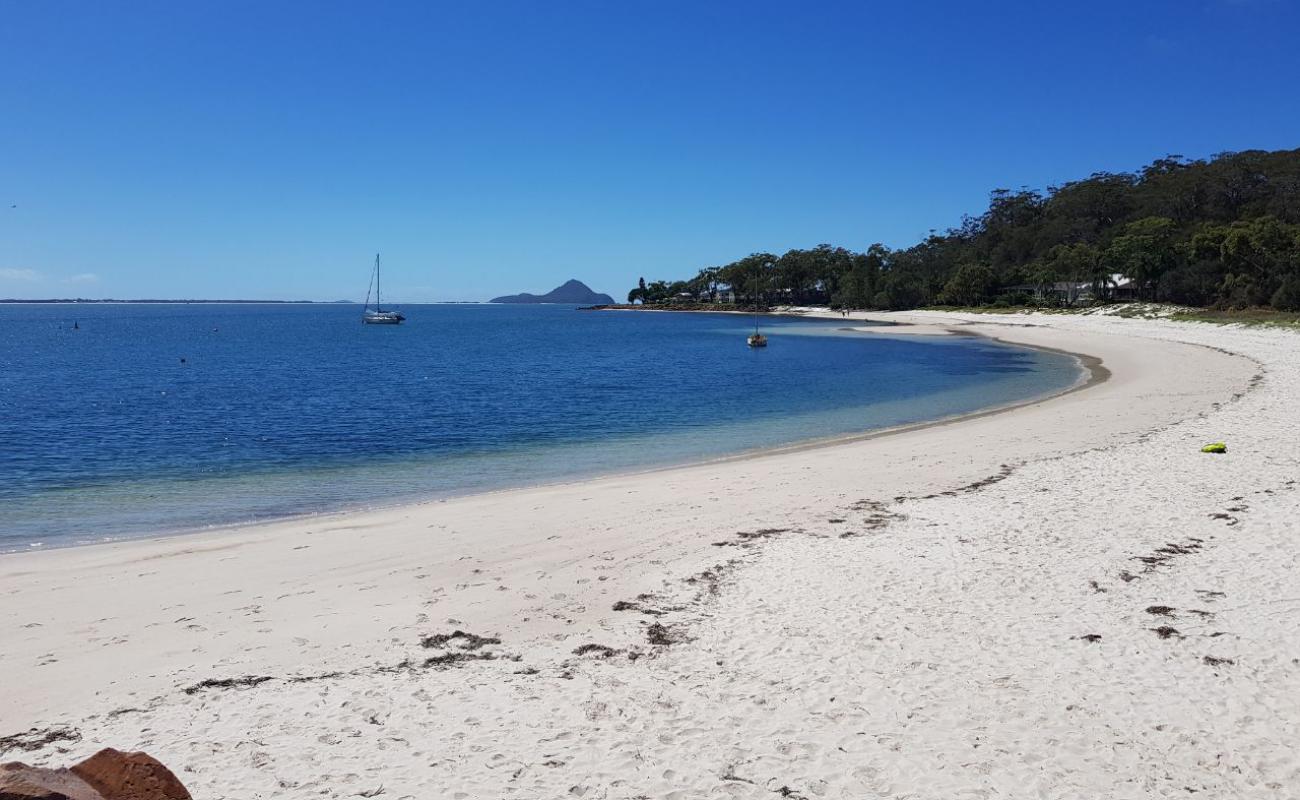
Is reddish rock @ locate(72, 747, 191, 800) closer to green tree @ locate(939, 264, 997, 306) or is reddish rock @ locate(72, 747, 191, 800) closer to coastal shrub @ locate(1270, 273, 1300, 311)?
coastal shrub @ locate(1270, 273, 1300, 311)

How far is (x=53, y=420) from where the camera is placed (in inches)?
1054

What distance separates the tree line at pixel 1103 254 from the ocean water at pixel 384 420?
31.9 m

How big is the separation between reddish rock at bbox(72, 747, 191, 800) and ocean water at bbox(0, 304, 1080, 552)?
11006 mm

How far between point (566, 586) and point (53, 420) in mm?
26096

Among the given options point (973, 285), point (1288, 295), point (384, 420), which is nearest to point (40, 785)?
point (384, 420)

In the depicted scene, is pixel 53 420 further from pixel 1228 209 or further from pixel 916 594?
pixel 1228 209

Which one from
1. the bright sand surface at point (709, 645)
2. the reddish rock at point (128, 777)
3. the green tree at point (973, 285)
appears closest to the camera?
the reddish rock at point (128, 777)

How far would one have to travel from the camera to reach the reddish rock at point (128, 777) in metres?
3.75

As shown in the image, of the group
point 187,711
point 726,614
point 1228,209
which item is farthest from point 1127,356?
point 1228,209

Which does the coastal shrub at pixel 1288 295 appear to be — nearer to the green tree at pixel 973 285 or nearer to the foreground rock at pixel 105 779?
the green tree at pixel 973 285

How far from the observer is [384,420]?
27172 millimetres

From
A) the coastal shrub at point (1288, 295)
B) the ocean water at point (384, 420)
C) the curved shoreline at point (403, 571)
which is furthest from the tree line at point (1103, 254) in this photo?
the curved shoreline at point (403, 571)

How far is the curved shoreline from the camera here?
24.3ft

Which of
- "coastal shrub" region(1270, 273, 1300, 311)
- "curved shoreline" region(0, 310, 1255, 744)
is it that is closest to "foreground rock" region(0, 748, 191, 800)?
"curved shoreline" region(0, 310, 1255, 744)
